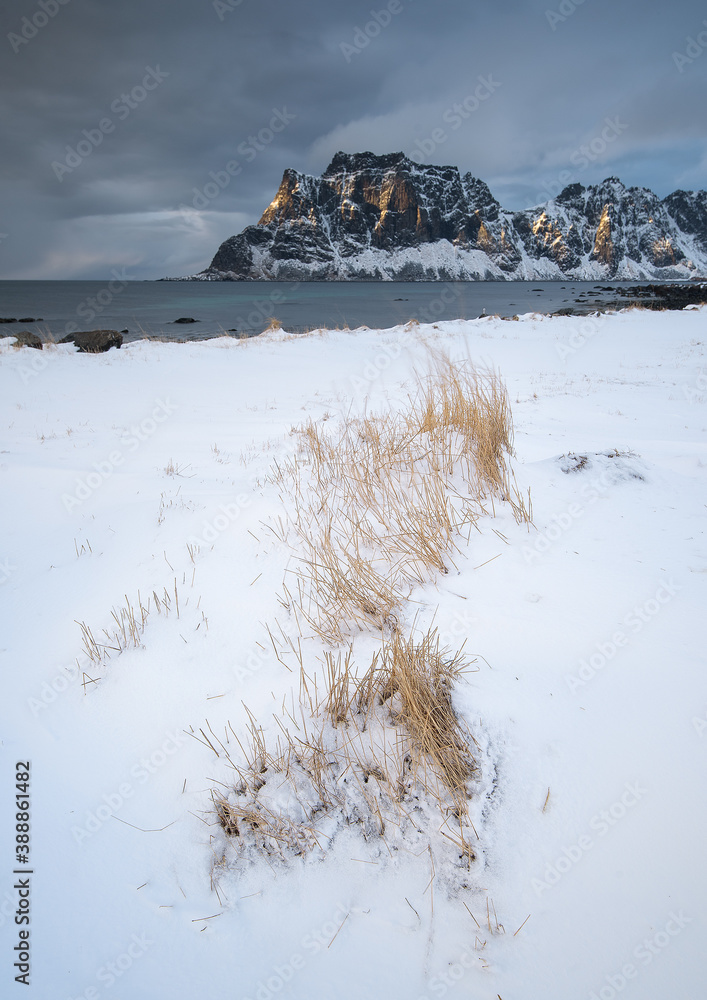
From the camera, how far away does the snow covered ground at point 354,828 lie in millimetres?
1218

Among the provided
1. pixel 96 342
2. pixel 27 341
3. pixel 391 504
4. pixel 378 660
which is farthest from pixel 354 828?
pixel 27 341

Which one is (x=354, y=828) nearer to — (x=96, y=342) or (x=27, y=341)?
(x=96, y=342)

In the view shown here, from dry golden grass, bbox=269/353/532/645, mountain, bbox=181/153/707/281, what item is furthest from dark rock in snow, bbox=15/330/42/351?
mountain, bbox=181/153/707/281

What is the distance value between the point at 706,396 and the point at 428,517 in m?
7.33

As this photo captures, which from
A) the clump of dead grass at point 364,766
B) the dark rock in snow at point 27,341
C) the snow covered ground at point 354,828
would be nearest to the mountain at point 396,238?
the dark rock in snow at point 27,341

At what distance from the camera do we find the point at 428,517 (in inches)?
109

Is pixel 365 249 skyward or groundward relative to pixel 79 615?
skyward

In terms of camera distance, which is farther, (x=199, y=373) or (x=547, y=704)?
(x=199, y=373)

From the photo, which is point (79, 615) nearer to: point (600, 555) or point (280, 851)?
point (280, 851)

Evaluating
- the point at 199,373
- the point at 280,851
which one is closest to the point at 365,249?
the point at 199,373

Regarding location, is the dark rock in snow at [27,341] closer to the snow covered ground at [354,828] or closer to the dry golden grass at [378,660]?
the snow covered ground at [354,828]

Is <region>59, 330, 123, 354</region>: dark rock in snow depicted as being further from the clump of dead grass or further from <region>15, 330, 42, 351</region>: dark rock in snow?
the clump of dead grass

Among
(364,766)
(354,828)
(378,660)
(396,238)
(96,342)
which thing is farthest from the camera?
(396,238)

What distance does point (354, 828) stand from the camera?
4.90ft
